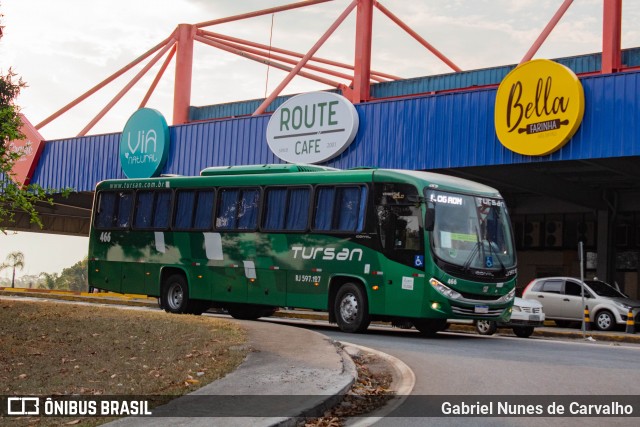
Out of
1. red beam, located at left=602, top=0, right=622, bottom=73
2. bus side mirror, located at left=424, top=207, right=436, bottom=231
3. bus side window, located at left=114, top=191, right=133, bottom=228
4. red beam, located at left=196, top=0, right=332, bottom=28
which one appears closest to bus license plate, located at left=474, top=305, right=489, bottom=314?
bus side mirror, located at left=424, top=207, right=436, bottom=231

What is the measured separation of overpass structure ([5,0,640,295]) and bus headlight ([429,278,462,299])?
404 inches

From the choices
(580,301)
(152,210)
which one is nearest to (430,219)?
(152,210)

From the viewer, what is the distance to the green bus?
61.4 ft

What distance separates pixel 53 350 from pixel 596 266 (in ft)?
96.6

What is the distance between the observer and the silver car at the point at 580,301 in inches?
1074

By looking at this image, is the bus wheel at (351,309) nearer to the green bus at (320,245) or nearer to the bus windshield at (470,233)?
the green bus at (320,245)

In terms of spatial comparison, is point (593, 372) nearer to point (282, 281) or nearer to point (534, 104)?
point (282, 281)

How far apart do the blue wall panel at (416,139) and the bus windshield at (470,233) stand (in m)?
8.51

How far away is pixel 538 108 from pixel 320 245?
10497 mm

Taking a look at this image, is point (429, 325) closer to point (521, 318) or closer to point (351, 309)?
point (351, 309)

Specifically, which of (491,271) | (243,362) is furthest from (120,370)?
(491,271)

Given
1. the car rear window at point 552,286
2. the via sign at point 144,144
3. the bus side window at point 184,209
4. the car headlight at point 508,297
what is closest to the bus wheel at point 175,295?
the bus side window at point 184,209

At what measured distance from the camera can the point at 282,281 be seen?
21.2 meters

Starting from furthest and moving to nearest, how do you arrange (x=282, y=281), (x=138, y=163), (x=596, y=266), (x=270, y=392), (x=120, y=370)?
(x=138, y=163), (x=596, y=266), (x=282, y=281), (x=120, y=370), (x=270, y=392)
